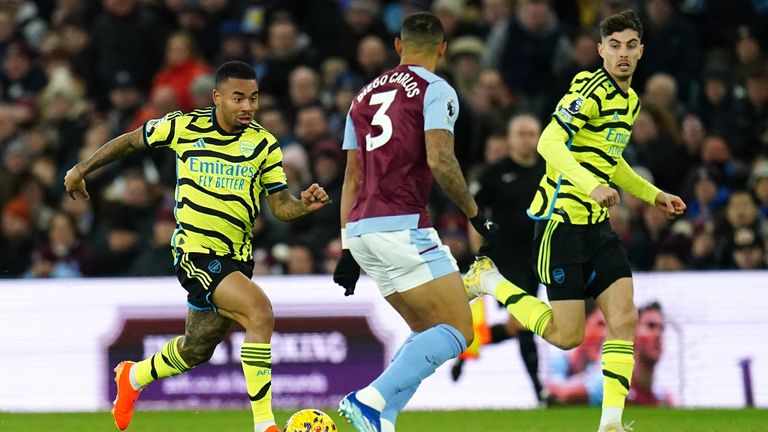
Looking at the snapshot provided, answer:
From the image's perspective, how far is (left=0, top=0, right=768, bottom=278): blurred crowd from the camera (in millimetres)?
13445

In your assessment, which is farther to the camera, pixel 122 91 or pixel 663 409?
pixel 122 91

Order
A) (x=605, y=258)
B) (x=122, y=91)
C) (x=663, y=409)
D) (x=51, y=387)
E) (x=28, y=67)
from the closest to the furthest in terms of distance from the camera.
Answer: (x=605, y=258)
(x=663, y=409)
(x=51, y=387)
(x=122, y=91)
(x=28, y=67)

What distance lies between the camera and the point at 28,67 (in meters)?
17.2

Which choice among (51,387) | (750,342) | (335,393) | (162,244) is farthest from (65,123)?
(750,342)

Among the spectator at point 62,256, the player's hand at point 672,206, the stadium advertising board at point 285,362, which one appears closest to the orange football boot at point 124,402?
the stadium advertising board at point 285,362

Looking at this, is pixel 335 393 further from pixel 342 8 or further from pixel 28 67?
pixel 28 67

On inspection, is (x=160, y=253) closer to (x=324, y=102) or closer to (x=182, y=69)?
(x=324, y=102)

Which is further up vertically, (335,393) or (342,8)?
(342,8)

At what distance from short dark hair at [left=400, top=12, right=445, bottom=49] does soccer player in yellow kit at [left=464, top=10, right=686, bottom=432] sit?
3.53 ft

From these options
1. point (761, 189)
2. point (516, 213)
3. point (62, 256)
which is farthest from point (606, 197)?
point (62, 256)

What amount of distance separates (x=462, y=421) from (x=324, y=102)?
17.3 ft

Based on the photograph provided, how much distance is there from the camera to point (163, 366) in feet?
30.0

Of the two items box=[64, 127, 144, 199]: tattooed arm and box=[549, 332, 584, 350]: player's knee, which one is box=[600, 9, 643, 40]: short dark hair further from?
box=[64, 127, 144, 199]: tattooed arm

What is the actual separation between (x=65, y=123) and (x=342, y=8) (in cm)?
331
